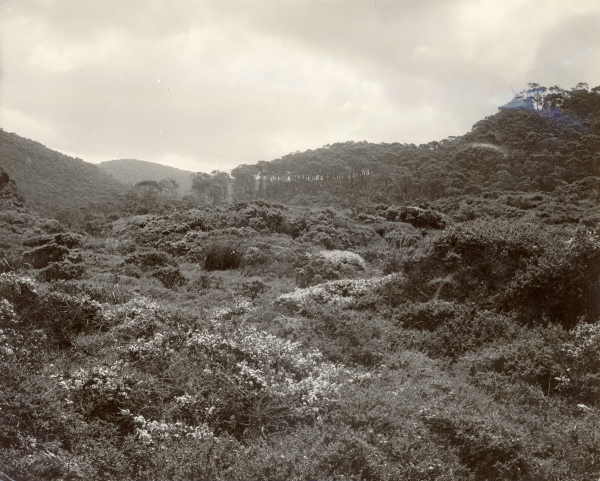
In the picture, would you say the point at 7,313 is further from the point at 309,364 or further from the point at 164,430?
the point at 309,364

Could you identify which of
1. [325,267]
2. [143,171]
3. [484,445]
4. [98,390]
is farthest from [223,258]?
[143,171]

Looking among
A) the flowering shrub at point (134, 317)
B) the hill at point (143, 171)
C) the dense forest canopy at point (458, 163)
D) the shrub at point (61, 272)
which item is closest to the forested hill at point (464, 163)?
the dense forest canopy at point (458, 163)

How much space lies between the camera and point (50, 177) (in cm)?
7662

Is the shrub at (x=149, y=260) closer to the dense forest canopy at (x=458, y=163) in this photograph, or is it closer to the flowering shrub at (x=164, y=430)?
the flowering shrub at (x=164, y=430)

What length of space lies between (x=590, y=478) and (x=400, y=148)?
8489 centimetres

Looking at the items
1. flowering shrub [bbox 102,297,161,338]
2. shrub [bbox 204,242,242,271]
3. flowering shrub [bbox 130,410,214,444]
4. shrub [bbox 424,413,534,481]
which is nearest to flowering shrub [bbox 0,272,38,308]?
flowering shrub [bbox 102,297,161,338]

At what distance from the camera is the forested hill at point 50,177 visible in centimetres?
6662

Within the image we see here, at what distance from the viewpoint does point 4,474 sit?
18.7ft

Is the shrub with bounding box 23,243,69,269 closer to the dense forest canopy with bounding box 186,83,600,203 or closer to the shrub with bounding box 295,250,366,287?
the shrub with bounding box 295,250,366,287

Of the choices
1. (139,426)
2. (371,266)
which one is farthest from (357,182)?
(139,426)

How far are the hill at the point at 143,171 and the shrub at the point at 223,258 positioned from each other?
122749 mm

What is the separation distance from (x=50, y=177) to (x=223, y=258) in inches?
2555

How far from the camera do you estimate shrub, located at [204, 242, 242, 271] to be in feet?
73.6

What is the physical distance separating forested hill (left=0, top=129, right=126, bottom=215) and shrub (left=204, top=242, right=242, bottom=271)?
4241cm
